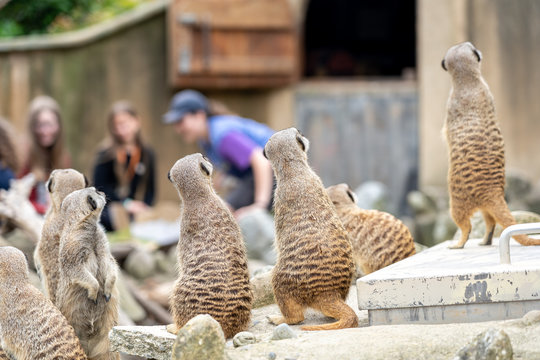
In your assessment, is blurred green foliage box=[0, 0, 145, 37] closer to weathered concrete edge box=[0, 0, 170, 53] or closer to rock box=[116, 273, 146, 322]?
weathered concrete edge box=[0, 0, 170, 53]

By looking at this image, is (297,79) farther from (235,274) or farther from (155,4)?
(235,274)

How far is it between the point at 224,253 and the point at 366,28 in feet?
40.6

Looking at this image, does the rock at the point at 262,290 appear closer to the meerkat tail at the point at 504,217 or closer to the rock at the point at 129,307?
the meerkat tail at the point at 504,217

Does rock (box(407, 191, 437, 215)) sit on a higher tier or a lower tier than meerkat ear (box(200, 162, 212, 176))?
lower

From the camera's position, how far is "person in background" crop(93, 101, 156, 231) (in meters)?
9.25

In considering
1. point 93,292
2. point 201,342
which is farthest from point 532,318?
point 93,292

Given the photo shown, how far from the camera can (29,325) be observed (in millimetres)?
3359

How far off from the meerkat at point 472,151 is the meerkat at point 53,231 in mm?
1718

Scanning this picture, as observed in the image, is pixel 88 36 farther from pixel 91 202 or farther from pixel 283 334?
pixel 283 334

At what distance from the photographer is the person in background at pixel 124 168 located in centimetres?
925

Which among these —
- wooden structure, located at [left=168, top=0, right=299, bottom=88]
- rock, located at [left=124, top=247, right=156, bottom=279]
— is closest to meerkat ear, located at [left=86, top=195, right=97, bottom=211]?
rock, located at [left=124, top=247, right=156, bottom=279]

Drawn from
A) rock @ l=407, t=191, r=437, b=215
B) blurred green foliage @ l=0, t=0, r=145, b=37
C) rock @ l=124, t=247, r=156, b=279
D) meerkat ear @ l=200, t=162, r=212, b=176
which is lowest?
rock @ l=124, t=247, r=156, b=279

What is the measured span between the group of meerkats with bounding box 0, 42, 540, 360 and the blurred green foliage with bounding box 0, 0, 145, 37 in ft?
34.0

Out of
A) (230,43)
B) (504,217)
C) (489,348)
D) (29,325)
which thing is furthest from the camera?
(230,43)
